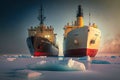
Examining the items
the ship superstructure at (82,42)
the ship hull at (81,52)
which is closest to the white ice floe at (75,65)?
the ship hull at (81,52)

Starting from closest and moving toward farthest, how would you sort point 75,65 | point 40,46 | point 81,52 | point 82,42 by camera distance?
point 75,65, point 81,52, point 82,42, point 40,46

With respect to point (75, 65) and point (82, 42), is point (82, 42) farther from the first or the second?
point (75, 65)

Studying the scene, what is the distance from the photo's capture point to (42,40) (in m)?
65.4

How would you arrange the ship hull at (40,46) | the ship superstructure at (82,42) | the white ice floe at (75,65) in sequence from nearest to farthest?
the white ice floe at (75,65), the ship superstructure at (82,42), the ship hull at (40,46)

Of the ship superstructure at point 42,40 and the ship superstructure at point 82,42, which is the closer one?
the ship superstructure at point 82,42

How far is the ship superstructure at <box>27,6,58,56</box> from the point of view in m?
64.4

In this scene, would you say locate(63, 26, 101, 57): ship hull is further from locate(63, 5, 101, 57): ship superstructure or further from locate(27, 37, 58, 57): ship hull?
locate(27, 37, 58, 57): ship hull

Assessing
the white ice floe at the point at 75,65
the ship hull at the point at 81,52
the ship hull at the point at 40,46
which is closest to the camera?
the white ice floe at the point at 75,65

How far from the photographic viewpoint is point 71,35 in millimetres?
56625

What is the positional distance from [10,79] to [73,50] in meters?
44.3

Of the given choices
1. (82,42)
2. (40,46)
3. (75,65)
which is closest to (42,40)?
(40,46)

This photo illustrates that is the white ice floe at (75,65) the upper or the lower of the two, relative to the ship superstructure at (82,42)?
lower

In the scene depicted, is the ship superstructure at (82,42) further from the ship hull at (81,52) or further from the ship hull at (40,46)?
the ship hull at (40,46)

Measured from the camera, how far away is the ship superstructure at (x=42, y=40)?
211ft
